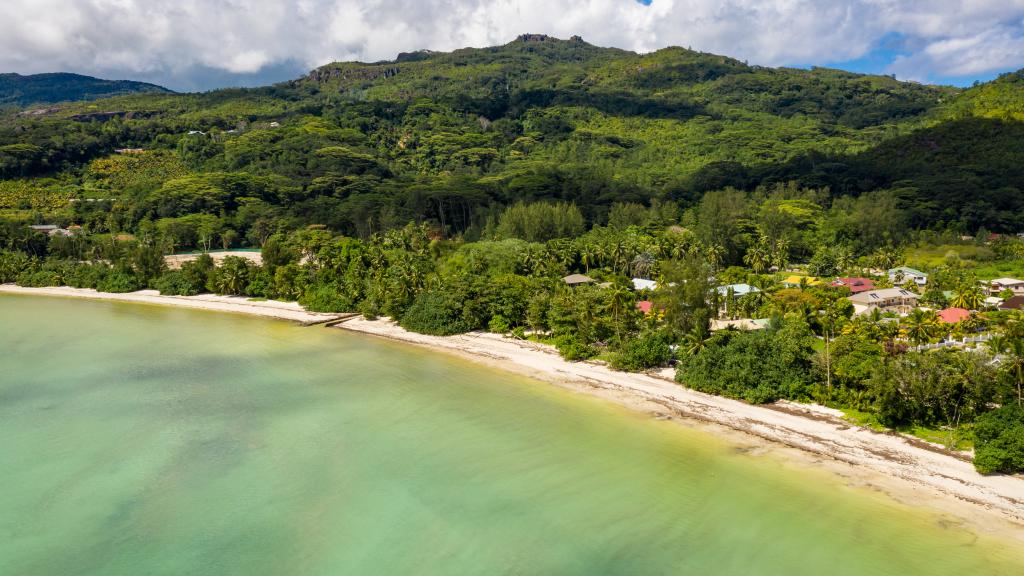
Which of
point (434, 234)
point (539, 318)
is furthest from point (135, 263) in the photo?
point (539, 318)

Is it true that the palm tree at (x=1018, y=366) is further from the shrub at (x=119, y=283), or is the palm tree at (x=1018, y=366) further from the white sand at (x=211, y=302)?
the shrub at (x=119, y=283)

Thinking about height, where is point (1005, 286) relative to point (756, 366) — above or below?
above

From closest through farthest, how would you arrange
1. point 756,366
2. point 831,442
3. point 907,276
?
point 831,442 < point 756,366 < point 907,276

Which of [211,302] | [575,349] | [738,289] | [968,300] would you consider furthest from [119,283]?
[968,300]

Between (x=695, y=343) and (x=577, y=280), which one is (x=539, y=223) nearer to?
(x=577, y=280)

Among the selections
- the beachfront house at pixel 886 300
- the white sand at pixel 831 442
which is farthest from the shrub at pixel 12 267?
the beachfront house at pixel 886 300

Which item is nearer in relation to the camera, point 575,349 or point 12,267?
point 575,349

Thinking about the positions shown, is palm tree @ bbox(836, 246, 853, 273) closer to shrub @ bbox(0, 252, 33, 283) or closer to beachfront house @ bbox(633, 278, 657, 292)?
beachfront house @ bbox(633, 278, 657, 292)
